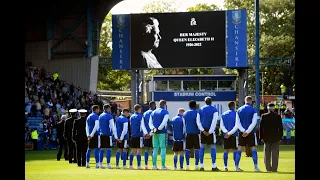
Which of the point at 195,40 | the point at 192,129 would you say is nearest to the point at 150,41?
the point at 195,40

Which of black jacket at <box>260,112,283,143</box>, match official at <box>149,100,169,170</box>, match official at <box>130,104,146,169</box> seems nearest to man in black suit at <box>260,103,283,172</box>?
black jacket at <box>260,112,283,143</box>

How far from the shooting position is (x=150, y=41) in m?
38.1

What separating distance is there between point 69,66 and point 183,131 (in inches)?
1218

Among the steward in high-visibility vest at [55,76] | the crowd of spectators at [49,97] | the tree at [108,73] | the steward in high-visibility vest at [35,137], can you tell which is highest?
the tree at [108,73]

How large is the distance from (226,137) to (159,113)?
2.03 metres

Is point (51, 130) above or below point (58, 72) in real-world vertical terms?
below

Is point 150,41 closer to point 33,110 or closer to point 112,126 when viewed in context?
point 33,110

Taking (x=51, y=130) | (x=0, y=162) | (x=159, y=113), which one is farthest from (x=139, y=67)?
(x=0, y=162)

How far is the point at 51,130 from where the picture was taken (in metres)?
36.0

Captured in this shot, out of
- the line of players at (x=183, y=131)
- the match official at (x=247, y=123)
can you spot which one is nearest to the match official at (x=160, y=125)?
the line of players at (x=183, y=131)

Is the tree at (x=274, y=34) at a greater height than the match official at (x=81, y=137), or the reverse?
the tree at (x=274, y=34)

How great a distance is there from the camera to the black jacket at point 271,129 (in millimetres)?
15766

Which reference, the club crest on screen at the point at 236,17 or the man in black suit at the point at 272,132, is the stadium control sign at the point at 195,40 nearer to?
the club crest on screen at the point at 236,17
